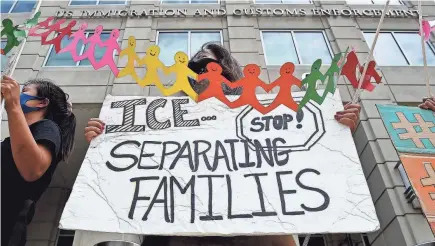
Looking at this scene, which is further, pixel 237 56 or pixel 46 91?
pixel 237 56

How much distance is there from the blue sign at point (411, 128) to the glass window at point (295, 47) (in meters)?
4.44

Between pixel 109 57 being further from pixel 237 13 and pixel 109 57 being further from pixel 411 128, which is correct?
pixel 237 13

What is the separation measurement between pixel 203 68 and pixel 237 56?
4.28 m

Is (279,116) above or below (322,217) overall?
above

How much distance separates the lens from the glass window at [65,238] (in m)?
7.36

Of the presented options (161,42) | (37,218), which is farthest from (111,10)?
(37,218)

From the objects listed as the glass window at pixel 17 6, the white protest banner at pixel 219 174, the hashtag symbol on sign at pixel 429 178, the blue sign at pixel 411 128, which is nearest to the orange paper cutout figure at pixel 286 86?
the white protest banner at pixel 219 174

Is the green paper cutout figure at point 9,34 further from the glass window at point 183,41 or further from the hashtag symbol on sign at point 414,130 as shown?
the glass window at point 183,41

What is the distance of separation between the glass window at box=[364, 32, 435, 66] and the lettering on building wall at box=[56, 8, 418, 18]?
0.61m

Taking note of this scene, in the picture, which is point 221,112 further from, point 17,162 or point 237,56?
point 237,56

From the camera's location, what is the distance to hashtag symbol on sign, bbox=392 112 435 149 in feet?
12.3

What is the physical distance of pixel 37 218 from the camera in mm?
7574

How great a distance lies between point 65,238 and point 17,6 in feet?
20.3

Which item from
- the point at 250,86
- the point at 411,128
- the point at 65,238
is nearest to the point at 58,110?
the point at 250,86
